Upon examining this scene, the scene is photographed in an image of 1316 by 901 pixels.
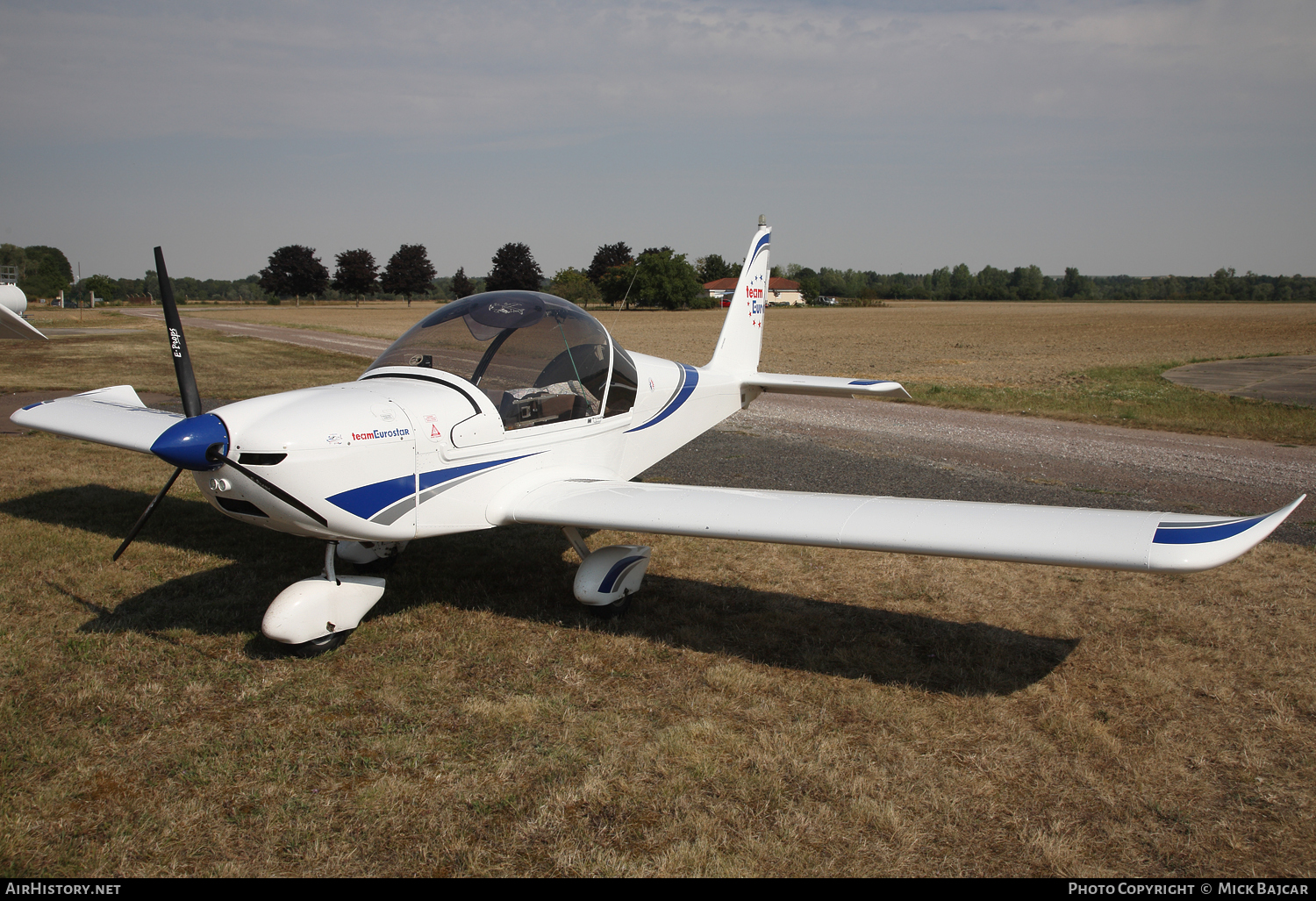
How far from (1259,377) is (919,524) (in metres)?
20.3

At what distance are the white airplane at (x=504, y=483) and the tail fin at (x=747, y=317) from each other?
2.25 metres

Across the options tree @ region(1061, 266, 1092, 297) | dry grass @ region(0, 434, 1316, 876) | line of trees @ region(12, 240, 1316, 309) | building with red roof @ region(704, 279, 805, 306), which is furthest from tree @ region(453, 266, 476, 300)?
tree @ region(1061, 266, 1092, 297)

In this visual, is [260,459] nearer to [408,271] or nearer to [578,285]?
[578,285]

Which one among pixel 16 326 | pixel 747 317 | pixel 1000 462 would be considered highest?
pixel 747 317

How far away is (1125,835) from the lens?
9.66ft

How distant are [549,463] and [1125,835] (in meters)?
3.51

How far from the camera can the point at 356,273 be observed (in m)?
92.4

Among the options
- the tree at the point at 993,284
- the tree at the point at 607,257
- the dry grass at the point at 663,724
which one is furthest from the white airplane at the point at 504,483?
the tree at the point at 993,284

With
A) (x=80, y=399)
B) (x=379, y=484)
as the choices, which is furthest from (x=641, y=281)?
(x=379, y=484)

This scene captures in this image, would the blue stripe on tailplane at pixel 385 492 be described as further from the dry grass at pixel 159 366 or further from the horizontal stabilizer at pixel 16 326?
the dry grass at pixel 159 366

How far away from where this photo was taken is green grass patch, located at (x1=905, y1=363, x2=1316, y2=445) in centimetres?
1228

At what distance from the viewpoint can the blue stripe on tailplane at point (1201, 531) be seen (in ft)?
11.0

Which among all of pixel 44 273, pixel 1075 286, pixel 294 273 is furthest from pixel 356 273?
pixel 1075 286

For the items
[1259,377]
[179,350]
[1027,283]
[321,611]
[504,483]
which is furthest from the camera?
[1027,283]
